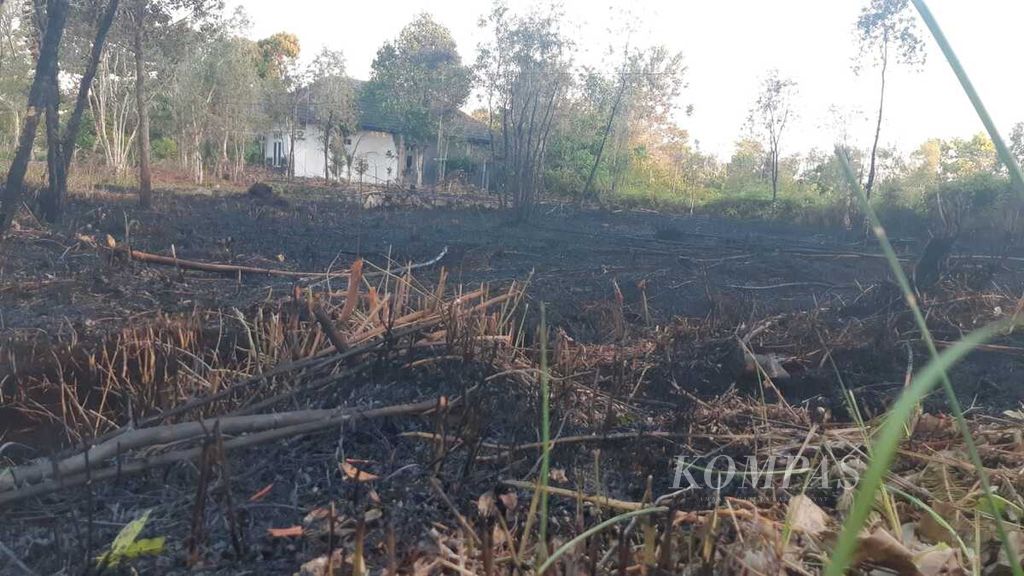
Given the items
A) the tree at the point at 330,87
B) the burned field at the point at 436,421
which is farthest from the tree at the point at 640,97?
the burned field at the point at 436,421

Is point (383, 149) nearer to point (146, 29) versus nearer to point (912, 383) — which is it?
point (146, 29)

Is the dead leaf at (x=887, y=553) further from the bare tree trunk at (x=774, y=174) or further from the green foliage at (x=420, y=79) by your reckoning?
the green foliage at (x=420, y=79)

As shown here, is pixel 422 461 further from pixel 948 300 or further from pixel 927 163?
pixel 927 163

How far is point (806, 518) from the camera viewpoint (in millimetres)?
1965

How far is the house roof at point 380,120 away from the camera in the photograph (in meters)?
31.1

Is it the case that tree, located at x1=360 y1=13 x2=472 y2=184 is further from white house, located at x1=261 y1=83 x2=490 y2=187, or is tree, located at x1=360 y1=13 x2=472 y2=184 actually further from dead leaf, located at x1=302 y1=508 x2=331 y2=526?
dead leaf, located at x1=302 y1=508 x2=331 y2=526

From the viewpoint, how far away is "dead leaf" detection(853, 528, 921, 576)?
1636 mm

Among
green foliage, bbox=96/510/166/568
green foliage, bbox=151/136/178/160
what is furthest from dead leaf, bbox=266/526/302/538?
green foliage, bbox=151/136/178/160

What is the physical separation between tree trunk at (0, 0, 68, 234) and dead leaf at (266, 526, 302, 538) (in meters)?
7.18

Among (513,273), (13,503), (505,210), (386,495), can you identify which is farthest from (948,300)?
(505,210)

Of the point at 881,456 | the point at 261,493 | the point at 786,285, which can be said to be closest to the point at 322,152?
the point at 786,285

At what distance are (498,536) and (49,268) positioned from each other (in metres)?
6.47

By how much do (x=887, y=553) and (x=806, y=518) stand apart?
1.05ft

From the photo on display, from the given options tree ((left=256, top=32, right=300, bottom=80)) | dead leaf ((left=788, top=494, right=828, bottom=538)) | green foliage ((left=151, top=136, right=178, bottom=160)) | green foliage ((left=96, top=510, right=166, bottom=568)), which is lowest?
green foliage ((left=96, top=510, right=166, bottom=568))
